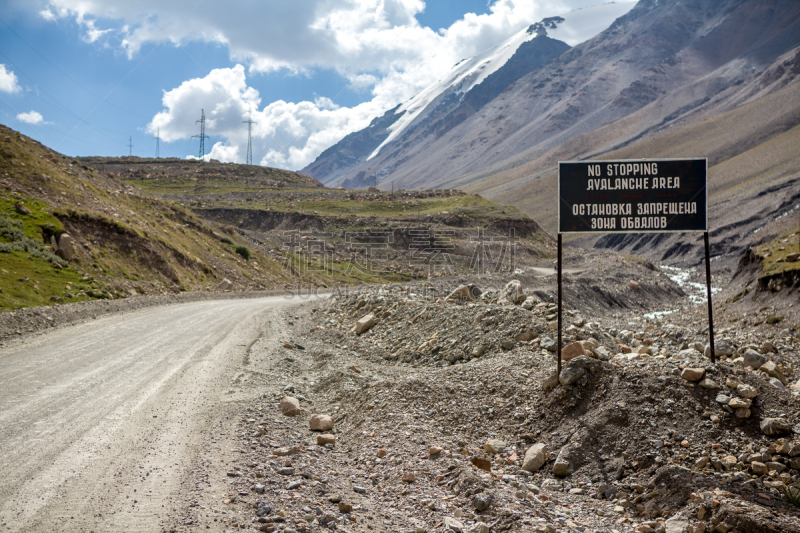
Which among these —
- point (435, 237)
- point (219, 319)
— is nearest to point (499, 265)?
point (435, 237)

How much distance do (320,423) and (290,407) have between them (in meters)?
1.02

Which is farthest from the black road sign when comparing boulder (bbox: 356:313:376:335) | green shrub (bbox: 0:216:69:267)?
green shrub (bbox: 0:216:69:267)

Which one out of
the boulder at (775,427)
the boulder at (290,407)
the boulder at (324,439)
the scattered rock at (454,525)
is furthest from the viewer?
the boulder at (290,407)

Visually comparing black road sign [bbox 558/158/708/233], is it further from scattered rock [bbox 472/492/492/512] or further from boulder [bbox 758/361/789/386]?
scattered rock [bbox 472/492/492/512]

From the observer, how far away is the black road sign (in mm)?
9312

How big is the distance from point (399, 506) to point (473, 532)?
3.55 ft

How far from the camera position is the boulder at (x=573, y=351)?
969cm

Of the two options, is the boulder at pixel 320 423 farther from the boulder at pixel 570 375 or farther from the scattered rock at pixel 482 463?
the boulder at pixel 570 375

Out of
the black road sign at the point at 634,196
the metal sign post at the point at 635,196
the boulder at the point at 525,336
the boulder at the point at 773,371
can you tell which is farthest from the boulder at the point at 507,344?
the boulder at the point at 773,371

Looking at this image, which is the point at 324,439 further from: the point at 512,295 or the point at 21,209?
the point at 21,209

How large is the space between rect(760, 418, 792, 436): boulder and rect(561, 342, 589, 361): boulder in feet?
10.3

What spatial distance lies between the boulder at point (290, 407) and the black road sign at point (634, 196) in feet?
20.4

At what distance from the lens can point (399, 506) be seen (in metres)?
6.12

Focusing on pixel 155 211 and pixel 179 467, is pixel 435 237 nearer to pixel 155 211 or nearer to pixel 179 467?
pixel 155 211
